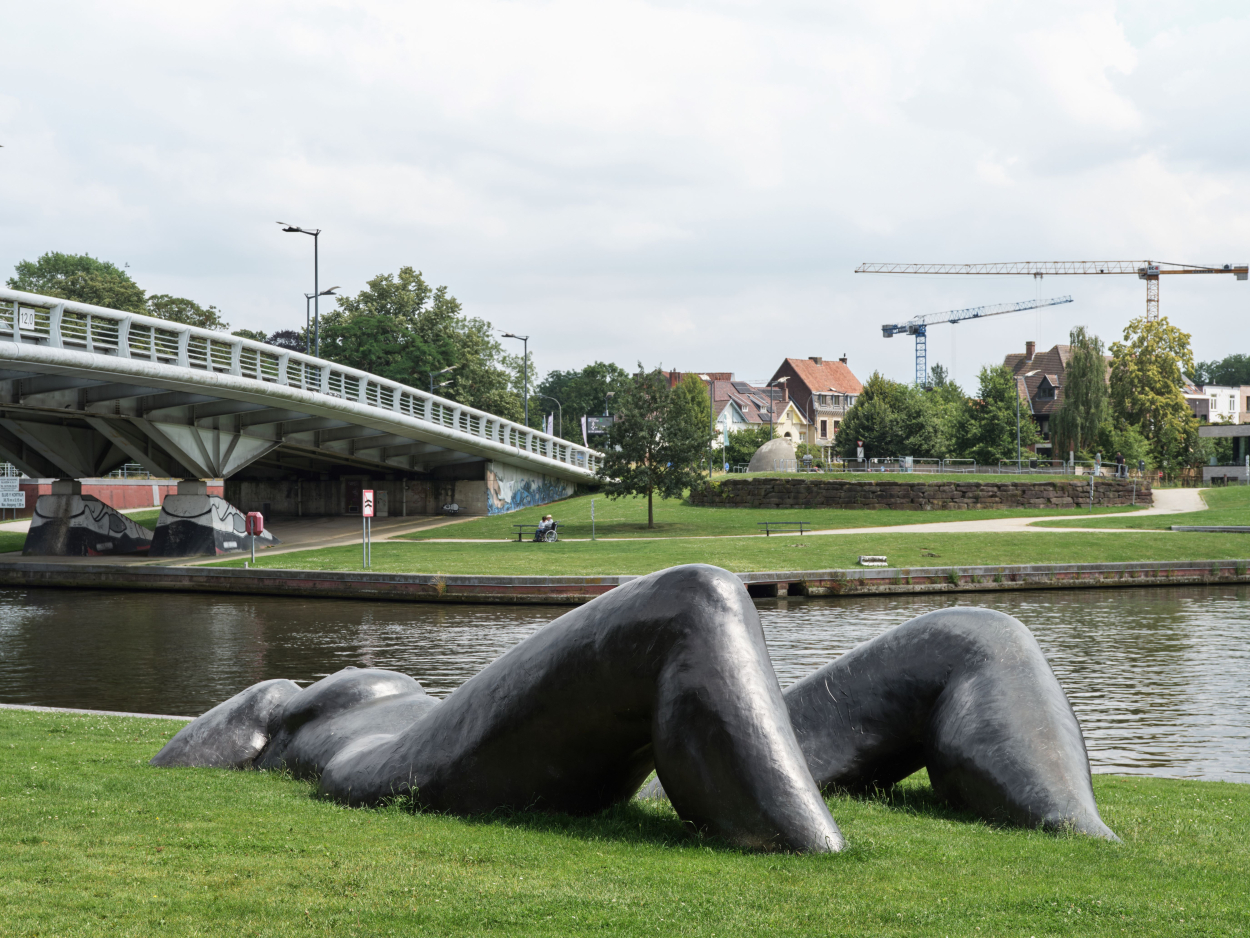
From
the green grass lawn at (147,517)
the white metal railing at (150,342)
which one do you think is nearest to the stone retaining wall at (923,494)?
the white metal railing at (150,342)

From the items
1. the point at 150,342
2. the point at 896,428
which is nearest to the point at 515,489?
the point at 150,342

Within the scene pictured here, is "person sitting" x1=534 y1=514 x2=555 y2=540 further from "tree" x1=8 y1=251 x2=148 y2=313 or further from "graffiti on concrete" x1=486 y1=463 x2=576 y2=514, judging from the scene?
"tree" x1=8 y1=251 x2=148 y2=313

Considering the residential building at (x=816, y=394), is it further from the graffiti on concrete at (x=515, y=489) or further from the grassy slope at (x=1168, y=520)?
the grassy slope at (x=1168, y=520)

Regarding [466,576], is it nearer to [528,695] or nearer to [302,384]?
[302,384]

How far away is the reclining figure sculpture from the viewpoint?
5305mm

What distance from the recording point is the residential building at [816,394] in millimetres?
116562

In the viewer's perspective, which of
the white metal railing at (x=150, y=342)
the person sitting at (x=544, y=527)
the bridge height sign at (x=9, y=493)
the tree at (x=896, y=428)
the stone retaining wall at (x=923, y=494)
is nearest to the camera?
the white metal railing at (x=150, y=342)

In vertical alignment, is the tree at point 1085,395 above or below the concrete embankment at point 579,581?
above

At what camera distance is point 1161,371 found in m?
69.6

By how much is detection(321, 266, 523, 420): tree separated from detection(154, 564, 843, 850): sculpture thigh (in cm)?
6142

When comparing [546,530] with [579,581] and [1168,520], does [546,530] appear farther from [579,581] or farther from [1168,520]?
[1168,520]

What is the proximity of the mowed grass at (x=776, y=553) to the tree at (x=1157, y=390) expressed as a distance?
37.5 meters

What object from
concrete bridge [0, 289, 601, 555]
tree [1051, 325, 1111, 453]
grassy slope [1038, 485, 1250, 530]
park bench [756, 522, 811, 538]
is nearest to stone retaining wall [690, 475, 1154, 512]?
park bench [756, 522, 811, 538]

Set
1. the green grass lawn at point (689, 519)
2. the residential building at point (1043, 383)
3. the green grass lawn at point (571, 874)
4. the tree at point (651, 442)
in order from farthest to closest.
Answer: the residential building at point (1043, 383), the tree at point (651, 442), the green grass lawn at point (689, 519), the green grass lawn at point (571, 874)
